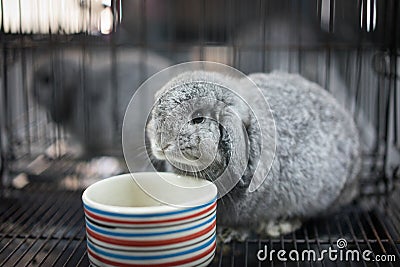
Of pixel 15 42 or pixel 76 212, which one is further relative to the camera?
pixel 15 42

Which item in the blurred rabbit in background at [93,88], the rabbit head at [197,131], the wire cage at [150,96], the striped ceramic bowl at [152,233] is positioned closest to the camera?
the striped ceramic bowl at [152,233]

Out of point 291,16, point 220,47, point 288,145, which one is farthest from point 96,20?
point 288,145

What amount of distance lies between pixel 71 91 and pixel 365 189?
1.18 m

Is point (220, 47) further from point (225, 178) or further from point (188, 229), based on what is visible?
point (188, 229)

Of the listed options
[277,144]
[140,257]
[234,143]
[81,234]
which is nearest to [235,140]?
[234,143]

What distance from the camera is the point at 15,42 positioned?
1.88 meters

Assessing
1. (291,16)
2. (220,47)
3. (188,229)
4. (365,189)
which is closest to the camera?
(188,229)

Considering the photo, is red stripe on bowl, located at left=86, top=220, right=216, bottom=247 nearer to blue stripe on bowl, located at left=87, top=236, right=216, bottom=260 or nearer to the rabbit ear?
blue stripe on bowl, located at left=87, top=236, right=216, bottom=260

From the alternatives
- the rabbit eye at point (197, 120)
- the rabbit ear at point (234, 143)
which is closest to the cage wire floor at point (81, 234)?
the rabbit ear at point (234, 143)

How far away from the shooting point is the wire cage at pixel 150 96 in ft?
4.09

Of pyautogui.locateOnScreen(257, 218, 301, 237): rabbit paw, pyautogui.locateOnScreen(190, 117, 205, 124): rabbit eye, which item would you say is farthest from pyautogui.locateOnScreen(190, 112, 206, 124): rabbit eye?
pyautogui.locateOnScreen(257, 218, 301, 237): rabbit paw

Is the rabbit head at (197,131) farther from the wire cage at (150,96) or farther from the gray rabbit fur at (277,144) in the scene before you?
the wire cage at (150,96)

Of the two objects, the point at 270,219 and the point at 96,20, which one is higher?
the point at 96,20

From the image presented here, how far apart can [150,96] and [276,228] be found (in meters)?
0.69
